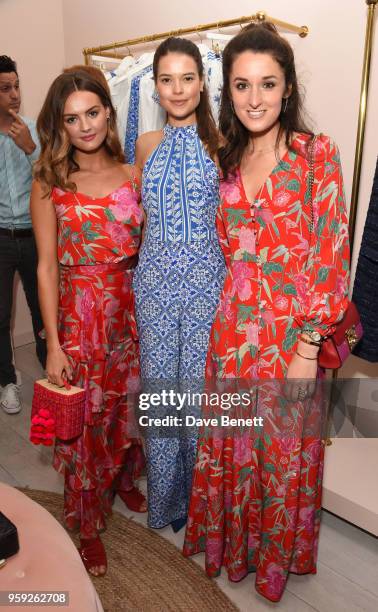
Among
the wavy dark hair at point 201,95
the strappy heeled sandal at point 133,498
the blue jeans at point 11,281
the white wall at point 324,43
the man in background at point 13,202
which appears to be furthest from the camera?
the blue jeans at point 11,281

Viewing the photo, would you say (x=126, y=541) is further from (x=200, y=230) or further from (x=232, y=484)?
(x=200, y=230)

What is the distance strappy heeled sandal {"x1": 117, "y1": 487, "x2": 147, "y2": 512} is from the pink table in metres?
1.04

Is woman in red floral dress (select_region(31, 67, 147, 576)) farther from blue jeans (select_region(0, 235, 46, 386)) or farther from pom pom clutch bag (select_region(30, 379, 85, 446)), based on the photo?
blue jeans (select_region(0, 235, 46, 386))

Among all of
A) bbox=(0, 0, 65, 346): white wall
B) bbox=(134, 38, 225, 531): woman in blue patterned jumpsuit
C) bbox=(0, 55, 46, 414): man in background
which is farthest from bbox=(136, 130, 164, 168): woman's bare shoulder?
bbox=(0, 0, 65, 346): white wall

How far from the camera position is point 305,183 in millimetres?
1368

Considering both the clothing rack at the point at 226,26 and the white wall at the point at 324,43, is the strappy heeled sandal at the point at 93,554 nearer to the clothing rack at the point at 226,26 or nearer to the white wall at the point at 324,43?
the white wall at the point at 324,43

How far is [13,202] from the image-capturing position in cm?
272

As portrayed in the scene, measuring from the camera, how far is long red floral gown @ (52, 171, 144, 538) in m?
1.65

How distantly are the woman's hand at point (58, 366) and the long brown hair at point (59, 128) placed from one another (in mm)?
502

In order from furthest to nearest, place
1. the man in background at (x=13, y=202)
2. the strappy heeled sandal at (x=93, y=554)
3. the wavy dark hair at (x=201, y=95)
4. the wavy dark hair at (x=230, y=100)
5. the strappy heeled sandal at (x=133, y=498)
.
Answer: the man in background at (x=13, y=202)
the strappy heeled sandal at (x=133, y=498)
the strappy heeled sandal at (x=93, y=554)
the wavy dark hair at (x=201, y=95)
the wavy dark hair at (x=230, y=100)

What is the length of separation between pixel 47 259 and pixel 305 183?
0.82 meters

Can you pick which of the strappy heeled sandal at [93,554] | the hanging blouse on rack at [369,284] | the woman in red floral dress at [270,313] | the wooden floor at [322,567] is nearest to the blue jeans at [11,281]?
the wooden floor at [322,567]

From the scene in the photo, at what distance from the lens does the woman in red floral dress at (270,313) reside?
1.34 metres

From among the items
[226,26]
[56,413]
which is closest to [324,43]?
[226,26]
